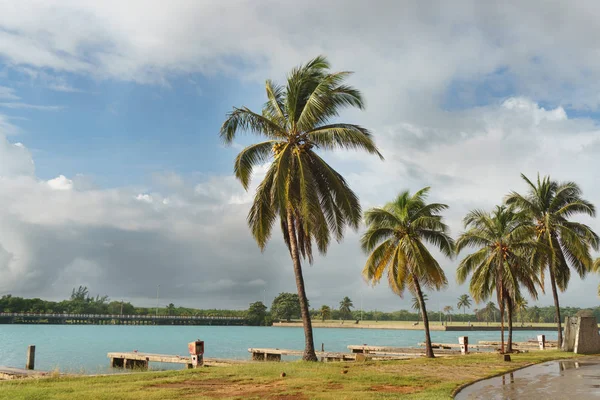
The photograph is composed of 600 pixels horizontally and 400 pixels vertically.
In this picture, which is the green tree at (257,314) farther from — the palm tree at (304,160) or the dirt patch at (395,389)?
the dirt patch at (395,389)

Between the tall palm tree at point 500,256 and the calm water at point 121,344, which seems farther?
the calm water at point 121,344

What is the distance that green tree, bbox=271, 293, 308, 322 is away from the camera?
17688 centimetres

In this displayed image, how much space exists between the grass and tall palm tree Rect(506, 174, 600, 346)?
17063 mm

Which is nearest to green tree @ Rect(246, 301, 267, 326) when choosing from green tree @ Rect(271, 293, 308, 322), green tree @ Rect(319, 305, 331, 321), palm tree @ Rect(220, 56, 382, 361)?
green tree @ Rect(271, 293, 308, 322)

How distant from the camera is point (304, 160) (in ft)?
76.3

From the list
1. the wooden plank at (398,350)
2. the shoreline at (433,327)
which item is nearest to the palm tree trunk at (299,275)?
the wooden plank at (398,350)

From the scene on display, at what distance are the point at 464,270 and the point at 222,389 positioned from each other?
78.8 ft

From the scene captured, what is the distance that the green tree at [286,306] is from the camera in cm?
17688

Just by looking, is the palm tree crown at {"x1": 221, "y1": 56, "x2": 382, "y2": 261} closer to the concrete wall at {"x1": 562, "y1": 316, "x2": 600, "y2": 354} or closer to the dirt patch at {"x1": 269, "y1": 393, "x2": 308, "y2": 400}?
the dirt patch at {"x1": 269, "y1": 393, "x2": 308, "y2": 400}

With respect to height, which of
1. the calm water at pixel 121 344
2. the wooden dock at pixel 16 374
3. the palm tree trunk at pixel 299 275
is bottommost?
the calm water at pixel 121 344

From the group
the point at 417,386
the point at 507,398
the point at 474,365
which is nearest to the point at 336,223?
the point at 474,365

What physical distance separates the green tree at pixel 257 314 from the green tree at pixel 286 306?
4459 mm

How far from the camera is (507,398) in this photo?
1229cm

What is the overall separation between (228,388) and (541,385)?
29.8ft
